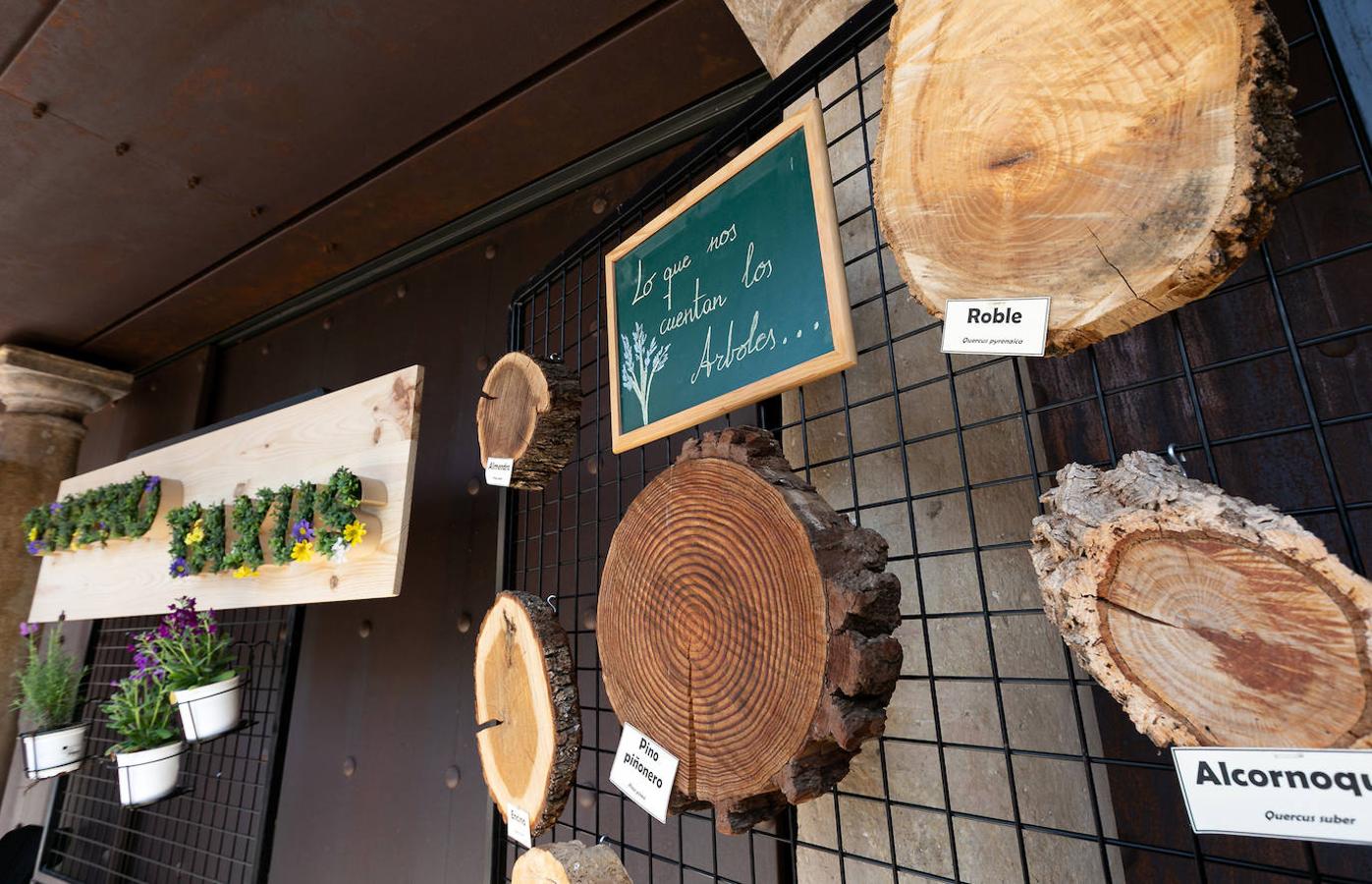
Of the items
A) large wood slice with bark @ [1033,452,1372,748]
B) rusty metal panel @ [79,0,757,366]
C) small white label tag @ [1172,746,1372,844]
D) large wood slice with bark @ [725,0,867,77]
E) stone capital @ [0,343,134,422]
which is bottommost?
small white label tag @ [1172,746,1372,844]

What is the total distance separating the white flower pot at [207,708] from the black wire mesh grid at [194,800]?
75 millimetres

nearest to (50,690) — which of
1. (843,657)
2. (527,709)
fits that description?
(527,709)

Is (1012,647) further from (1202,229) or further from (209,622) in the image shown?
(209,622)

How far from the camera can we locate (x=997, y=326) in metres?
0.55

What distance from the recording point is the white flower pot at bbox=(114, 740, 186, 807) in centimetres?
183

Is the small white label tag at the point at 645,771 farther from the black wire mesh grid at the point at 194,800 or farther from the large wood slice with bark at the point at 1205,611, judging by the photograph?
the black wire mesh grid at the point at 194,800

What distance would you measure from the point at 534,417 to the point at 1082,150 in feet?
3.11

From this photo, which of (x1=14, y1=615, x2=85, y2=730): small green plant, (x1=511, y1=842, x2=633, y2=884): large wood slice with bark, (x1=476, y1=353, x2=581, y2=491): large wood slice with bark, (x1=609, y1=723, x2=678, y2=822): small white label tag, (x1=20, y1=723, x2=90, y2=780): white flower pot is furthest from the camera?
(x1=14, y1=615, x2=85, y2=730): small green plant

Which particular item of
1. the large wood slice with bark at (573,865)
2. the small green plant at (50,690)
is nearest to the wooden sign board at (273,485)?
the small green plant at (50,690)

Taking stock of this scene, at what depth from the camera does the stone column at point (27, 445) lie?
2.81 m

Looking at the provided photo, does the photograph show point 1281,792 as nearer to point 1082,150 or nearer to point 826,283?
point 1082,150

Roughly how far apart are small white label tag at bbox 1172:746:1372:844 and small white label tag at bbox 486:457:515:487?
1081 mm

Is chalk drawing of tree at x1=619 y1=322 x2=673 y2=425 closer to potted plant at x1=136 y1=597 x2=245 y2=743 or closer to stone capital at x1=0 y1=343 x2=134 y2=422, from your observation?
potted plant at x1=136 y1=597 x2=245 y2=743

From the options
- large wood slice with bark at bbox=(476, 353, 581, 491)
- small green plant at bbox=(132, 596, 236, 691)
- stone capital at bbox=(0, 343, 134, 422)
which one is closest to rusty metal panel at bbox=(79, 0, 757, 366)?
stone capital at bbox=(0, 343, 134, 422)
